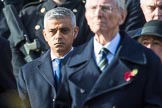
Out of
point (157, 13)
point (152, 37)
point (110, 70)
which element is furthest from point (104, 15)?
point (157, 13)

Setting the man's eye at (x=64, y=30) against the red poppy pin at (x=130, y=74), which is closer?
the red poppy pin at (x=130, y=74)

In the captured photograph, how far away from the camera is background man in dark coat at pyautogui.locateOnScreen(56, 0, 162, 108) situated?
218 inches

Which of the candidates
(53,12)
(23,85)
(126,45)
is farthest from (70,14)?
(126,45)

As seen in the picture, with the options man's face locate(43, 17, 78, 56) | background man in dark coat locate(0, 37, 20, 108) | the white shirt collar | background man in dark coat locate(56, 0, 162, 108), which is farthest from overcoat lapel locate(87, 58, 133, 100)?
man's face locate(43, 17, 78, 56)

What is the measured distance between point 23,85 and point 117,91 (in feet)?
4.33

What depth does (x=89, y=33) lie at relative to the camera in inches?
310

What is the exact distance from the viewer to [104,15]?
18.7 feet

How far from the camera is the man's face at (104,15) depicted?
5680 millimetres

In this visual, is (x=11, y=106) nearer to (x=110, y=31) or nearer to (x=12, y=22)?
(x=110, y=31)

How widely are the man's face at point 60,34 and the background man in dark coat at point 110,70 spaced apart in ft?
2.91

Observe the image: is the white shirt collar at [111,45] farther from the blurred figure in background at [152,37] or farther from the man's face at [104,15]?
the blurred figure in background at [152,37]

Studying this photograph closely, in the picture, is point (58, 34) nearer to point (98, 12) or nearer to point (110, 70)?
point (98, 12)

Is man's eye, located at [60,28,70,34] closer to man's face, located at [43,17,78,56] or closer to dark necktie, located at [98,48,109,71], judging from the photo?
man's face, located at [43,17,78,56]

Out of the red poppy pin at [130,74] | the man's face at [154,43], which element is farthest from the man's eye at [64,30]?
the red poppy pin at [130,74]
